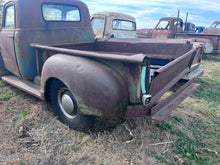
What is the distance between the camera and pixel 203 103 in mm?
3332

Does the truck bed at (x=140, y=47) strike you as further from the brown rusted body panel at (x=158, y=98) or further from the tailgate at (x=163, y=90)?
the brown rusted body panel at (x=158, y=98)

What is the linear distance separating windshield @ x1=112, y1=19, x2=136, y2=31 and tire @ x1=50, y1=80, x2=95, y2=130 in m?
4.03

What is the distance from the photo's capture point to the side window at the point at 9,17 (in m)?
3.04

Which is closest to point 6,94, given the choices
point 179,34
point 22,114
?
point 22,114

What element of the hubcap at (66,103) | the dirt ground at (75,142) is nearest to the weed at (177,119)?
the dirt ground at (75,142)

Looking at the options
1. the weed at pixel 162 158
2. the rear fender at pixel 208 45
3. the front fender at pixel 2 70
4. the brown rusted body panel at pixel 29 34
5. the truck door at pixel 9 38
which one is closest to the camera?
the weed at pixel 162 158

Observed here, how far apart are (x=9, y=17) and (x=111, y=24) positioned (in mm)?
3187

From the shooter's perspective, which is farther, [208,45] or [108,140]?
[208,45]

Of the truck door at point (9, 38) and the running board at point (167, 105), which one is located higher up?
the truck door at point (9, 38)

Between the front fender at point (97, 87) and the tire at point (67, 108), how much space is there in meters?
0.26

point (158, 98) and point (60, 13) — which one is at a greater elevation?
point (60, 13)

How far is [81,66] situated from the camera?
1.91 m

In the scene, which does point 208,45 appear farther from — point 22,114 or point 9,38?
point 22,114

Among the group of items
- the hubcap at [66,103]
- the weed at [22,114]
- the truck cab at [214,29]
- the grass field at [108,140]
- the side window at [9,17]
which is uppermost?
the truck cab at [214,29]
